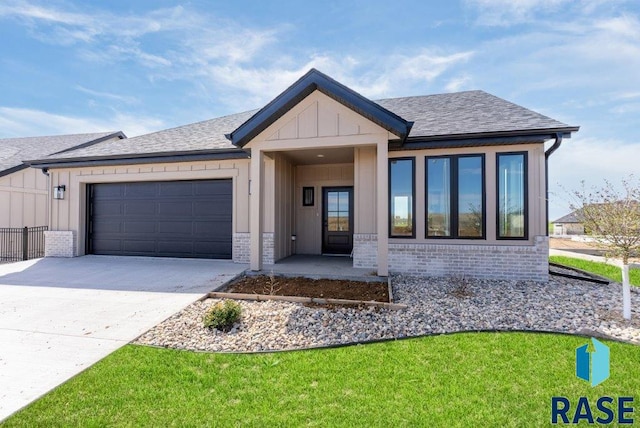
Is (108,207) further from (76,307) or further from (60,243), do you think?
(76,307)

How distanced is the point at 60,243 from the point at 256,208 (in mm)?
7920

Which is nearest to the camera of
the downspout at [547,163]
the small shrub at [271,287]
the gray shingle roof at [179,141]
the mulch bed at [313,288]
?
the mulch bed at [313,288]

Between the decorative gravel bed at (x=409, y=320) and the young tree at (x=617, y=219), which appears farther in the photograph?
the young tree at (x=617, y=219)

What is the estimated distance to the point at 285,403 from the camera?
279 cm

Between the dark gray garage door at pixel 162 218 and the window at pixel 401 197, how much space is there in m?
4.87

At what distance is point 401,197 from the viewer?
312 inches

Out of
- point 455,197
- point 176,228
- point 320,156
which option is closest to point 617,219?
point 455,197

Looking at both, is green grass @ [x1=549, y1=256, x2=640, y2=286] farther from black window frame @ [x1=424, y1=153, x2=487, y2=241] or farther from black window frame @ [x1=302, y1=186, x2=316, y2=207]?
black window frame @ [x1=302, y1=186, x2=316, y2=207]

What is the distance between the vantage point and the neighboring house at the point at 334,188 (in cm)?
713

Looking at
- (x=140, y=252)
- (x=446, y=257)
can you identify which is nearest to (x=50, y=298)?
(x=140, y=252)

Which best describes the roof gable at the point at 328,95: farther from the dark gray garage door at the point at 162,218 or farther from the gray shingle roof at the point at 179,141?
the dark gray garage door at the point at 162,218

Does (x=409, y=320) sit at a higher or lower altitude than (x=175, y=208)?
lower

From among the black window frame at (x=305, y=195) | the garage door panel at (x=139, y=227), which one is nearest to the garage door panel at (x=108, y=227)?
the garage door panel at (x=139, y=227)

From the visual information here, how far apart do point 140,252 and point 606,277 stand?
13701 mm
